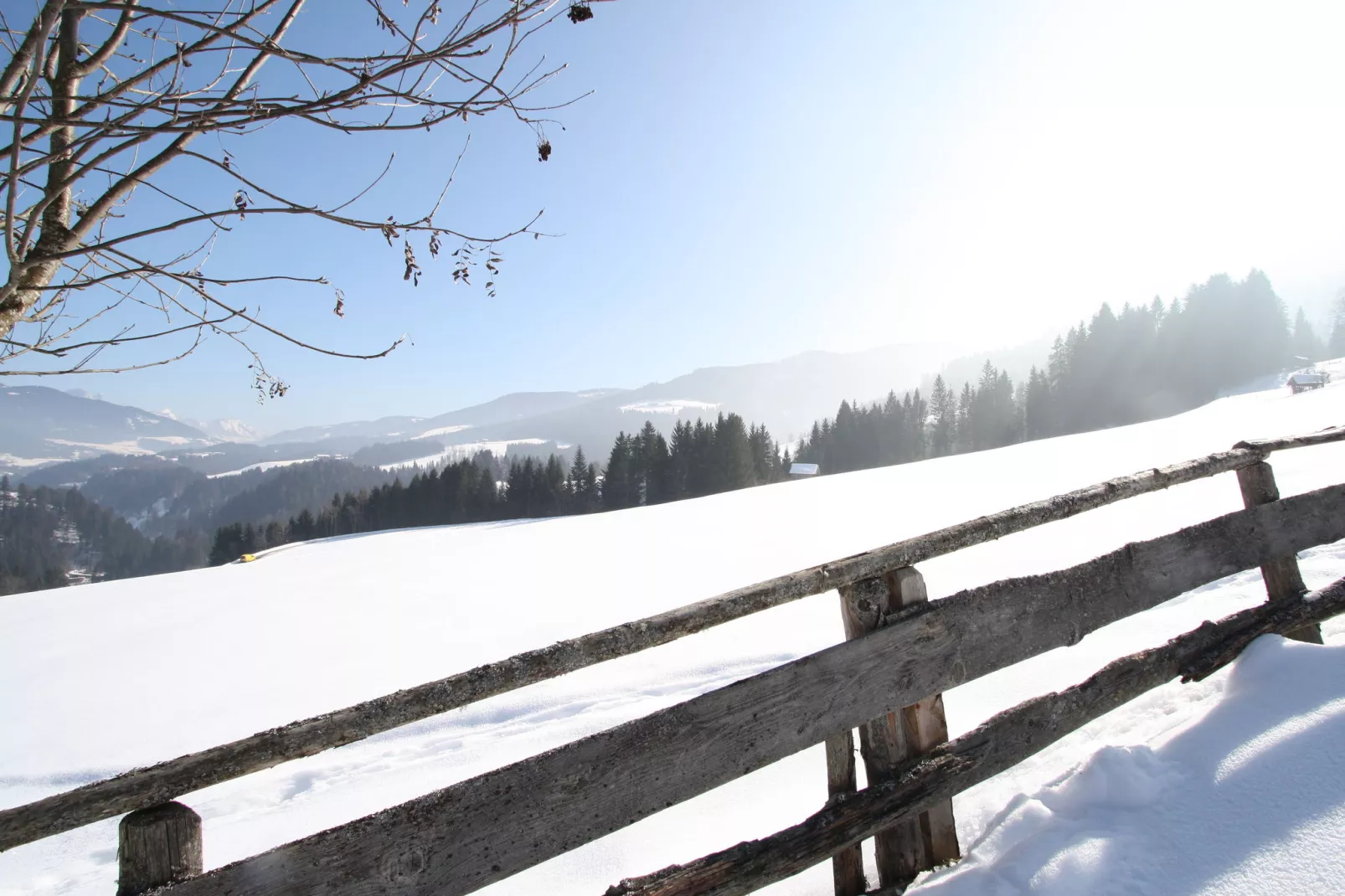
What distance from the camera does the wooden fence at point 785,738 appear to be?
1.53 m

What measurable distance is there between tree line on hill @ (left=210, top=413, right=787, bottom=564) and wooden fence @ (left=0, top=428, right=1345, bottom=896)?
2136 inches

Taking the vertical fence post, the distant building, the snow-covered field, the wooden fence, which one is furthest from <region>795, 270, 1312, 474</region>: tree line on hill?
the vertical fence post

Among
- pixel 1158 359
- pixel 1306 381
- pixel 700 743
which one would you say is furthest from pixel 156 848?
pixel 1158 359

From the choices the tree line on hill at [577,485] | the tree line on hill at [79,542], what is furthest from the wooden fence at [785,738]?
the tree line on hill at [79,542]

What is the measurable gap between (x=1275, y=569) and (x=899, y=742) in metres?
2.39

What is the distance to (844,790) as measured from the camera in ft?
7.34

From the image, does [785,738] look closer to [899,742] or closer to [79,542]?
[899,742]

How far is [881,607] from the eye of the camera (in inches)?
86.5

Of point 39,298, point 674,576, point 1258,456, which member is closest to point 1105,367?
point 674,576

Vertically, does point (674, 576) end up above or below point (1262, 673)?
below

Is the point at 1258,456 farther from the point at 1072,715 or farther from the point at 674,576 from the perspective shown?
the point at 674,576

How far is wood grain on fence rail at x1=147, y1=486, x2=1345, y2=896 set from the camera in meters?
1.58

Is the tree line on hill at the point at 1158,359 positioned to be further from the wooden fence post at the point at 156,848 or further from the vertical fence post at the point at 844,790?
the wooden fence post at the point at 156,848

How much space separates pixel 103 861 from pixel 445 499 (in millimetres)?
70483
